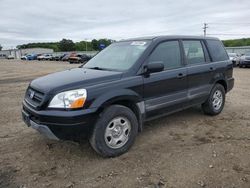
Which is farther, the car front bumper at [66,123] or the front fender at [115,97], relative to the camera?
the front fender at [115,97]

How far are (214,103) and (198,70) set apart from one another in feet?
3.56

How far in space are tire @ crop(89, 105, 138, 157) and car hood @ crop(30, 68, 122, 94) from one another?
46cm

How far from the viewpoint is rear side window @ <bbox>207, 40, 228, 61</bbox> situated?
5832 millimetres

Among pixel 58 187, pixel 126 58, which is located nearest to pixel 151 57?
pixel 126 58

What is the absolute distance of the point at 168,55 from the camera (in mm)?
4785

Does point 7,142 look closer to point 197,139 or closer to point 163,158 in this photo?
point 163,158

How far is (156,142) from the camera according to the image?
447 cm

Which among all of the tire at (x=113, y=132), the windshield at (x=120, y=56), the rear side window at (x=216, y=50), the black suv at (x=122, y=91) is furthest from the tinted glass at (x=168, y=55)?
the rear side window at (x=216, y=50)

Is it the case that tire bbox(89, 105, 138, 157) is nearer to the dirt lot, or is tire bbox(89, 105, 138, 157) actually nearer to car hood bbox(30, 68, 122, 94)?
the dirt lot

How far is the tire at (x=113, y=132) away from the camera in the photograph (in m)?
3.67

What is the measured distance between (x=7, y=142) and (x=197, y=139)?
3.26 m

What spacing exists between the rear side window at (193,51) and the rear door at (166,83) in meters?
0.24

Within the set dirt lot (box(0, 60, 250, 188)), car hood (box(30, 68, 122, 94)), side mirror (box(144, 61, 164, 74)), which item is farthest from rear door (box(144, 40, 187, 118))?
car hood (box(30, 68, 122, 94))

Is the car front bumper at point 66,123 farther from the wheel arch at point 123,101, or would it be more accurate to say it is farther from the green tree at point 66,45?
the green tree at point 66,45
